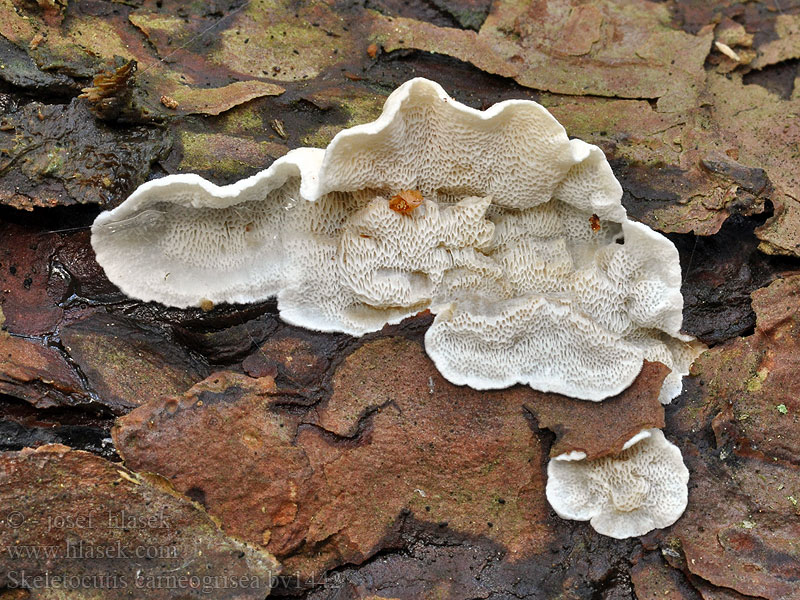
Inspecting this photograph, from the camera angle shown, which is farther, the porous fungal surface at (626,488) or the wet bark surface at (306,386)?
the porous fungal surface at (626,488)

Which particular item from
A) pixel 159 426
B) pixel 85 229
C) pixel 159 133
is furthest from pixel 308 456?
pixel 159 133

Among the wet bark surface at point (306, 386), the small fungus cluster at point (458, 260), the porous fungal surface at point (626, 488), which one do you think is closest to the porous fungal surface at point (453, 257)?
the small fungus cluster at point (458, 260)

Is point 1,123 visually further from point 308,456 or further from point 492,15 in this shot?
point 492,15

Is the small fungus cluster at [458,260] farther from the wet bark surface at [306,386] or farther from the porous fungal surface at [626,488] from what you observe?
the wet bark surface at [306,386]

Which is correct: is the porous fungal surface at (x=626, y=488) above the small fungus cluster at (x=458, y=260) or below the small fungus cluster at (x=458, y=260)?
below

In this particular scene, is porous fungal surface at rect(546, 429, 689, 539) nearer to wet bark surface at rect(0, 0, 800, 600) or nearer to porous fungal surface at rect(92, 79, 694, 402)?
wet bark surface at rect(0, 0, 800, 600)

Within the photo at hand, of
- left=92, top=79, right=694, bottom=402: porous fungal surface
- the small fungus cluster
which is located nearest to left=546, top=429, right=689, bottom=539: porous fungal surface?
the small fungus cluster

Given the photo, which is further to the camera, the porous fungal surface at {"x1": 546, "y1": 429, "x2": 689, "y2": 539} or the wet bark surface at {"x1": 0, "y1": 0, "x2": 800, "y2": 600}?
the porous fungal surface at {"x1": 546, "y1": 429, "x2": 689, "y2": 539}
